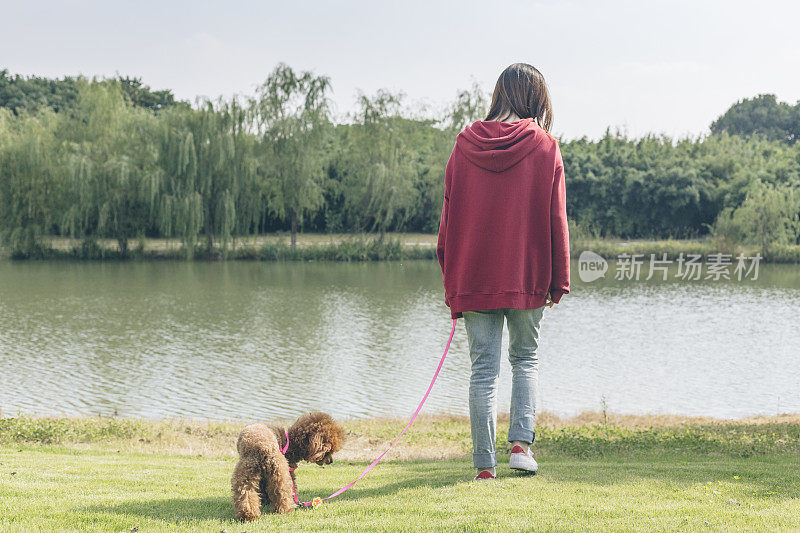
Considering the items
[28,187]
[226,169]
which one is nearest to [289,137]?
[226,169]

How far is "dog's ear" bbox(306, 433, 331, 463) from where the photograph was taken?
3436 mm

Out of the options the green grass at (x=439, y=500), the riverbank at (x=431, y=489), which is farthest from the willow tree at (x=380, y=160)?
the green grass at (x=439, y=500)

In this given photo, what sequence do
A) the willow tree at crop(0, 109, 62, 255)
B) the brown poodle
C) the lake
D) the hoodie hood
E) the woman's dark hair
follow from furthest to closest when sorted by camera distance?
1. the willow tree at crop(0, 109, 62, 255)
2. the lake
3. the woman's dark hair
4. the hoodie hood
5. the brown poodle

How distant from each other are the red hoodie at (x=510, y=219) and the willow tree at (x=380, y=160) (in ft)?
100

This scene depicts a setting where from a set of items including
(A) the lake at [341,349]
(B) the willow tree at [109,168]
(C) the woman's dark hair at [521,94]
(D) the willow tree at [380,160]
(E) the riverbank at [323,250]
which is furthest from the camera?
(D) the willow tree at [380,160]

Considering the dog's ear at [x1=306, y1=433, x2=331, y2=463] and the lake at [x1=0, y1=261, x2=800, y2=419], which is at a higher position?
the dog's ear at [x1=306, y1=433, x2=331, y2=463]

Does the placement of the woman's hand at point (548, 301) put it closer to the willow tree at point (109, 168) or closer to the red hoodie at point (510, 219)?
the red hoodie at point (510, 219)

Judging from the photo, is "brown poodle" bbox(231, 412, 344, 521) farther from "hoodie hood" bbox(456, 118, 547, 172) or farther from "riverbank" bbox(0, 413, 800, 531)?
"hoodie hood" bbox(456, 118, 547, 172)

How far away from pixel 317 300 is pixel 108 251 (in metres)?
15.3

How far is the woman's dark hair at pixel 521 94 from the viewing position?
139 inches

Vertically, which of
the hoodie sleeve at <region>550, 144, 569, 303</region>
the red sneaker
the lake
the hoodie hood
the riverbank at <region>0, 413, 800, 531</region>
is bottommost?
the lake

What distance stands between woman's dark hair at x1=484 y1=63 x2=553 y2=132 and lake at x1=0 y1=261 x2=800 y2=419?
652 cm

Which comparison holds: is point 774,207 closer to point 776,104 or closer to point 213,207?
point 213,207

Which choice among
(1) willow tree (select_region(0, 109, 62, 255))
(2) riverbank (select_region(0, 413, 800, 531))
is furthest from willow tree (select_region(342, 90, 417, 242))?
(2) riverbank (select_region(0, 413, 800, 531))
